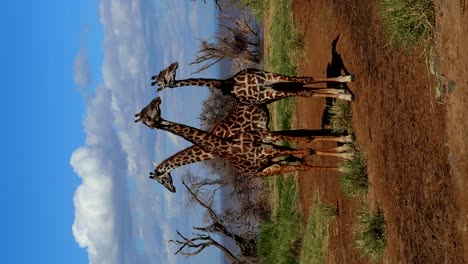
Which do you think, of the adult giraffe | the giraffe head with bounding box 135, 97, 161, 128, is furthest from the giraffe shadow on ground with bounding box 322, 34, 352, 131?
the giraffe head with bounding box 135, 97, 161, 128

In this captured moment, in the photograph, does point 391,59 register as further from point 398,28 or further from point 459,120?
point 459,120

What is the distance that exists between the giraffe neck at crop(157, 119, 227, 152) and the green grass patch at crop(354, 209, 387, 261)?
3.16 meters

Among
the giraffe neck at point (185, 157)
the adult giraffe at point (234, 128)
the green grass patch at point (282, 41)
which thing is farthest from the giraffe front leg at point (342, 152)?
the green grass patch at point (282, 41)

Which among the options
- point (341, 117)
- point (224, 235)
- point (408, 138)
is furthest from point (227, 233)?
point (408, 138)

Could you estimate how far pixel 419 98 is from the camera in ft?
27.5

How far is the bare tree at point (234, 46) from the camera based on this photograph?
27.1 m

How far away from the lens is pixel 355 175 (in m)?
10.6

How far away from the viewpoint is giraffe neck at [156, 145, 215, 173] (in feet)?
38.6

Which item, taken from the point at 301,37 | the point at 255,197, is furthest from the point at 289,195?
the point at 255,197

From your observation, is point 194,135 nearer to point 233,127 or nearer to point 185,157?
point 185,157

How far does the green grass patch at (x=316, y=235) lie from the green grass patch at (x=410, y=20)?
194 inches

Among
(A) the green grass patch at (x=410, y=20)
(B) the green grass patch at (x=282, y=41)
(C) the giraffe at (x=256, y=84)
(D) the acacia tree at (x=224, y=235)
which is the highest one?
(B) the green grass patch at (x=282, y=41)

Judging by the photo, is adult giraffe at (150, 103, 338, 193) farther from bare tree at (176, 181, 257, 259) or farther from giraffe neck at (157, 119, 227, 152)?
bare tree at (176, 181, 257, 259)

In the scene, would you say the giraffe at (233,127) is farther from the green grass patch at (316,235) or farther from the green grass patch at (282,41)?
the green grass patch at (282,41)
